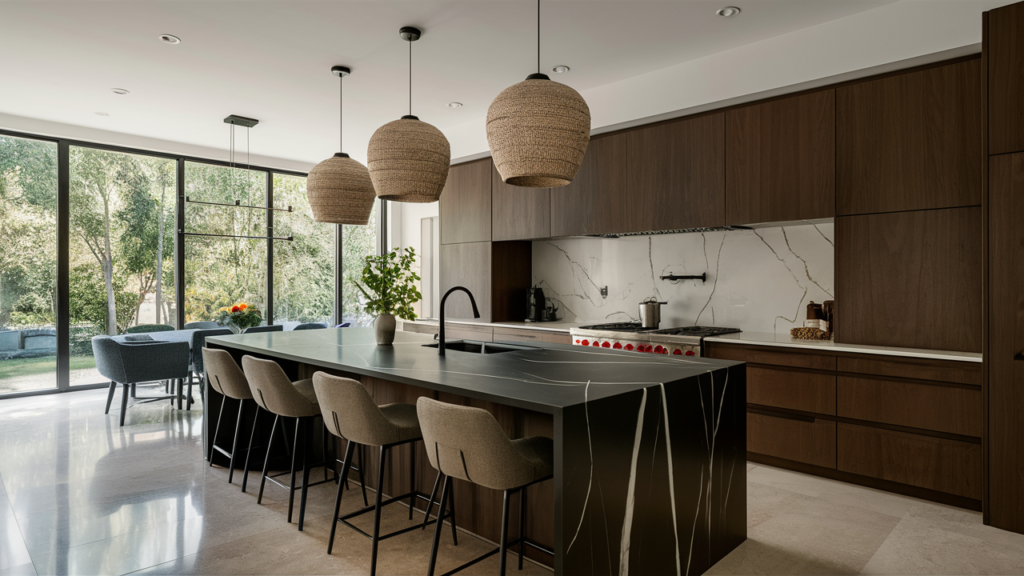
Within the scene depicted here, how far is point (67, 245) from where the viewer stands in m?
5.80

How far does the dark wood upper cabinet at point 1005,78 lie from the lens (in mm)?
2686

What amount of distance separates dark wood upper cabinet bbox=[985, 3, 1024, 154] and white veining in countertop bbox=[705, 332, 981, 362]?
103 centimetres

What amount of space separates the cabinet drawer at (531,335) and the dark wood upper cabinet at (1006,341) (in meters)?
2.68

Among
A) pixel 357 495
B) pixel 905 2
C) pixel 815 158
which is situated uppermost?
pixel 905 2

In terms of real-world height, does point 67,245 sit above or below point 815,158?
below

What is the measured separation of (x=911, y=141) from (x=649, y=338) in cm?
194

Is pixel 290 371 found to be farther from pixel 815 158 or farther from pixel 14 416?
pixel 815 158

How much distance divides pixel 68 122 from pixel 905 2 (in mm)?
6832

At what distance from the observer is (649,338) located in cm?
418

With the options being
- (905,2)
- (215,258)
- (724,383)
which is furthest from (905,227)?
(215,258)

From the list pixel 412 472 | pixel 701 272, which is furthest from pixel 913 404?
pixel 412 472

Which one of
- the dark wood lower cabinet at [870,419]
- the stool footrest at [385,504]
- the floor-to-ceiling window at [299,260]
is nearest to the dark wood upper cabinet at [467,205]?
the floor-to-ceiling window at [299,260]

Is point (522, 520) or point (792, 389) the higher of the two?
point (792, 389)

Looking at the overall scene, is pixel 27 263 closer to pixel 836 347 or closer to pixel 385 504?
pixel 385 504
